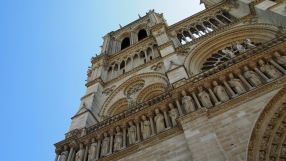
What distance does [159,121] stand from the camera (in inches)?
357

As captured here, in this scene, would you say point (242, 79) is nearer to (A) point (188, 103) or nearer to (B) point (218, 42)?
(A) point (188, 103)

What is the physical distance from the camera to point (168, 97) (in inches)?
387

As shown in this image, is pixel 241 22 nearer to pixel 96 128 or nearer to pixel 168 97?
pixel 168 97

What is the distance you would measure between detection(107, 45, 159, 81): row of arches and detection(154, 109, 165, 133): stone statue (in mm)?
7143

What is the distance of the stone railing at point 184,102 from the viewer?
8.44 metres

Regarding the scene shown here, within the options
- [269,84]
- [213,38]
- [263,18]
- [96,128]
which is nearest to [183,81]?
[269,84]

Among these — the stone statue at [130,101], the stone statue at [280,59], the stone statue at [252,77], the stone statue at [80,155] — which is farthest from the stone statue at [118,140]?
the stone statue at [280,59]

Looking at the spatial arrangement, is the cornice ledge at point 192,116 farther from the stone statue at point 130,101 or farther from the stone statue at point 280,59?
the stone statue at point 130,101

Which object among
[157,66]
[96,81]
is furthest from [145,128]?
[96,81]

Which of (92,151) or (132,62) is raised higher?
(132,62)

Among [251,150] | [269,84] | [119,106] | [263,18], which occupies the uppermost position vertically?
[263,18]

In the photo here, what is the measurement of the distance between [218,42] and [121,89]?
5.50 meters

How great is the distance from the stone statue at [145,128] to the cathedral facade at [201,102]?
33 millimetres

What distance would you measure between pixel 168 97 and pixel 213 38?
5.97 m
